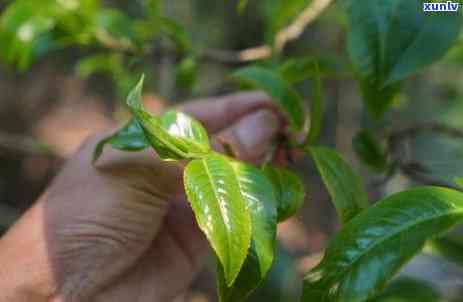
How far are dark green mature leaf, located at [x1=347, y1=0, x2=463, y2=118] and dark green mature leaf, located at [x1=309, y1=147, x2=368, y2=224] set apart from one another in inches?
3.5

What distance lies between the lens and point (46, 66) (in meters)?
3.03

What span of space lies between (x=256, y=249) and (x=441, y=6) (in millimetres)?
276

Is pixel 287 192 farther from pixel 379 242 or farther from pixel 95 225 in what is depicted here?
pixel 95 225

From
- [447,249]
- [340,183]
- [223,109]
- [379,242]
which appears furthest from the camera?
[223,109]

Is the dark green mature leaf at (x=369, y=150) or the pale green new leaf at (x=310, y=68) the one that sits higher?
the pale green new leaf at (x=310, y=68)

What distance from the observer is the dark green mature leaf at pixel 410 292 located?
666mm

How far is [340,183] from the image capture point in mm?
494

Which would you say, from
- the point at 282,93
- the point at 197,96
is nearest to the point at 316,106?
the point at 282,93

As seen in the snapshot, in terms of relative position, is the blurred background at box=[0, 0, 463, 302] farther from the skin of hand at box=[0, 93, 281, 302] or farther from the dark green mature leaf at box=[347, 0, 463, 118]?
the dark green mature leaf at box=[347, 0, 463, 118]

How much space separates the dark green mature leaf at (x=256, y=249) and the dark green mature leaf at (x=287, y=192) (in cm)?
5

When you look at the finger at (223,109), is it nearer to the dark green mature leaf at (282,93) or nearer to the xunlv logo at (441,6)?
the dark green mature leaf at (282,93)

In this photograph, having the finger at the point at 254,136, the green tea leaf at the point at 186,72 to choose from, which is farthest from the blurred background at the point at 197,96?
the finger at the point at 254,136

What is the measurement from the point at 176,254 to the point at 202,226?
55 cm

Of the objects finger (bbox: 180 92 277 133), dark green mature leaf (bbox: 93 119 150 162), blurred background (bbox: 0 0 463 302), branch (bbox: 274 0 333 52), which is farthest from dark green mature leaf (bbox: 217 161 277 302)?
blurred background (bbox: 0 0 463 302)
